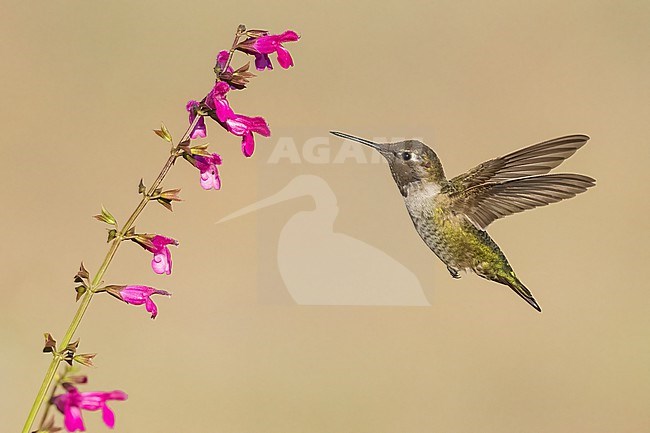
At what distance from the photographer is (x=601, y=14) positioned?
7629 millimetres

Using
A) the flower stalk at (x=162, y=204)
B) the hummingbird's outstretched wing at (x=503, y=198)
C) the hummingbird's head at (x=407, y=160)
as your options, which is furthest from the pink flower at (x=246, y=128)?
the hummingbird's outstretched wing at (x=503, y=198)

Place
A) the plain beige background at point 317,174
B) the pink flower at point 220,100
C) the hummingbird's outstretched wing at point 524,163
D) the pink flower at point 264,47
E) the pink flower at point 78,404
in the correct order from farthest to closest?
1. the plain beige background at point 317,174
2. the hummingbird's outstretched wing at point 524,163
3. the pink flower at point 264,47
4. the pink flower at point 220,100
5. the pink flower at point 78,404

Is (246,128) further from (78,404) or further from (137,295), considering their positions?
(78,404)

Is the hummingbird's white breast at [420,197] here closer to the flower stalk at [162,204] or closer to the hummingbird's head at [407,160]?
the hummingbird's head at [407,160]

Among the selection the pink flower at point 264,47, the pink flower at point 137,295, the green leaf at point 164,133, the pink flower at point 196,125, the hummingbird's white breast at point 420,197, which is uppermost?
the pink flower at point 264,47

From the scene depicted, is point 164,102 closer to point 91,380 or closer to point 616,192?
point 91,380

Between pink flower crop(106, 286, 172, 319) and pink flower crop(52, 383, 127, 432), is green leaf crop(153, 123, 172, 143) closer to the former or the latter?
pink flower crop(106, 286, 172, 319)

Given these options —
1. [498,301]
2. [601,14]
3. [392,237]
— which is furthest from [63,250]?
[601,14]

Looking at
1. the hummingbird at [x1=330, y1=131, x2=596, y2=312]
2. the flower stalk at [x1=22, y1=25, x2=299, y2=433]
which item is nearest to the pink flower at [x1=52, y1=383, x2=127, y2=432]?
the flower stalk at [x1=22, y1=25, x2=299, y2=433]

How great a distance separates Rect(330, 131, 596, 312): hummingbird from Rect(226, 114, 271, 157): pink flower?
9.6 inches

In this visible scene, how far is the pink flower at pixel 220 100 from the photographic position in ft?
3.56

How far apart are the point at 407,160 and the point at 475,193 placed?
189mm

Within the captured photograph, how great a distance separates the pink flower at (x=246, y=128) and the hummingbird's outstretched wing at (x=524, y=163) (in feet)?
1.60

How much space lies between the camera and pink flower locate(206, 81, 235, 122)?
1.08 m
